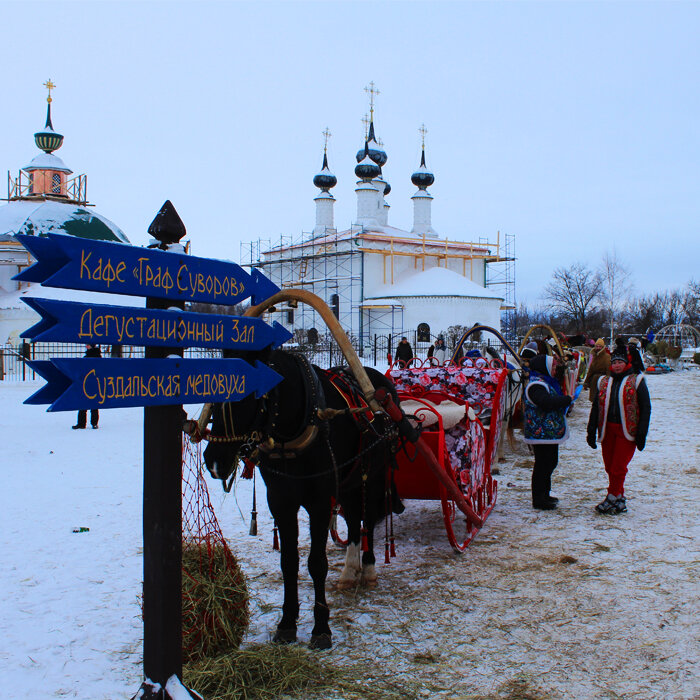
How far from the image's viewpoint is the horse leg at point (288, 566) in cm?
405

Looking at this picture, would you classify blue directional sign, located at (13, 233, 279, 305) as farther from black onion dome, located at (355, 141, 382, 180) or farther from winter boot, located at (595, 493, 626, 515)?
black onion dome, located at (355, 141, 382, 180)

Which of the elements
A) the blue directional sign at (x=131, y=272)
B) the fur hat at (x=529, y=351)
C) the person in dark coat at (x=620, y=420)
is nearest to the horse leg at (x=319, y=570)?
the blue directional sign at (x=131, y=272)

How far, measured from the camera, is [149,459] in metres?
2.82

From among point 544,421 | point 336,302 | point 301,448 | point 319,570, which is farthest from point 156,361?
point 336,302

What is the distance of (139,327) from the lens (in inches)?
102

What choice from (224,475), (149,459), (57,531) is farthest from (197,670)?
(57,531)

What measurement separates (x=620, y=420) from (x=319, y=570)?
4.19 m

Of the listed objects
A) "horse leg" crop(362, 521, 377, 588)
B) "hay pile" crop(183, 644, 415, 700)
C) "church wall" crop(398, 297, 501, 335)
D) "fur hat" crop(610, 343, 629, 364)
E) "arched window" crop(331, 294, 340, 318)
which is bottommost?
"hay pile" crop(183, 644, 415, 700)

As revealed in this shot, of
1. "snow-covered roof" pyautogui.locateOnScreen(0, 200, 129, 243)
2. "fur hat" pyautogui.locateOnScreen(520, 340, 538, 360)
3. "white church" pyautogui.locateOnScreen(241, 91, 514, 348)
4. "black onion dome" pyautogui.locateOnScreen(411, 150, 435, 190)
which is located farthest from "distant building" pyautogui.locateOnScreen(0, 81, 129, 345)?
"fur hat" pyautogui.locateOnScreen(520, 340, 538, 360)

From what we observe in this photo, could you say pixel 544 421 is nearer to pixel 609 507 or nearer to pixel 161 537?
pixel 609 507

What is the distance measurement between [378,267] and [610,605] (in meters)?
39.2

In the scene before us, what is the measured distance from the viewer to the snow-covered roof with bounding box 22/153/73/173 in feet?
140

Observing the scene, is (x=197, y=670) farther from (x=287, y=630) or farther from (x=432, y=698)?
(x=432, y=698)

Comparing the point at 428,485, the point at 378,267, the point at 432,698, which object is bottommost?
the point at 432,698
